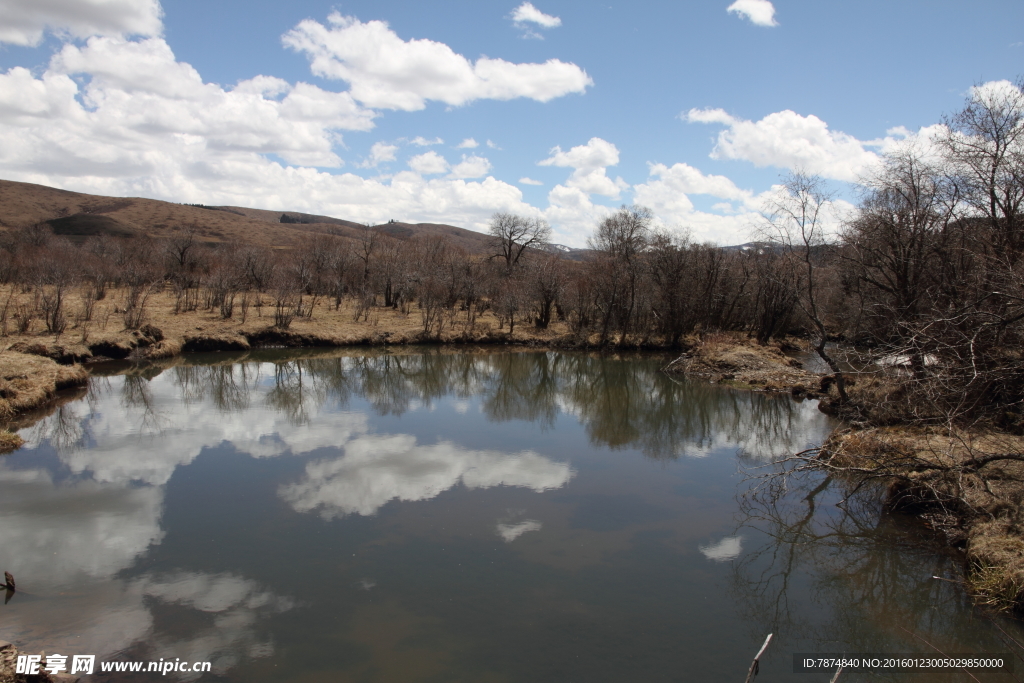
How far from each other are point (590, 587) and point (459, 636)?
233cm

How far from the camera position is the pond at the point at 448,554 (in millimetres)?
7266

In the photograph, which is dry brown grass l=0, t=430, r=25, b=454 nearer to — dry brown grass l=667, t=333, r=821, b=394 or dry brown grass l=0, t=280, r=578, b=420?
dry brown grass l=0, t=280, r=578, b=420

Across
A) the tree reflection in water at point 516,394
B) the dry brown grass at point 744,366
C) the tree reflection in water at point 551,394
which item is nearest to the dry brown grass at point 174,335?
the tree reflection in water at point 516,394

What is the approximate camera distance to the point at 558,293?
4103cm

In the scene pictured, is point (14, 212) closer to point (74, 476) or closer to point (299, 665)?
point (74, 476)

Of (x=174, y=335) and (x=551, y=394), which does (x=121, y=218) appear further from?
(x=551, y=394)

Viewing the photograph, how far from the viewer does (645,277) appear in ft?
124

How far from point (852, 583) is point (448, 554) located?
22.0ft

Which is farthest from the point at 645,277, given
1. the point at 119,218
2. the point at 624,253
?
the point at 119,218

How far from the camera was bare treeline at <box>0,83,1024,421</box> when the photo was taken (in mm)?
14695

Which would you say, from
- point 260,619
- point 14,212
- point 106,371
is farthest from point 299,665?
point 14,212

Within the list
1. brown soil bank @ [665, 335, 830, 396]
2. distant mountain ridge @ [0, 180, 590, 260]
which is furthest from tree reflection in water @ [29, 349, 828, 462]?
distant mountain ridge @ [0, 180, 590, 260]

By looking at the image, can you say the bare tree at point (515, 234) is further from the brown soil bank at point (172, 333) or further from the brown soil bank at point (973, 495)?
the brown soil bank at point (973, 495)

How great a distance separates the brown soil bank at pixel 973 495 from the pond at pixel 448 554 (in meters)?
0.46
